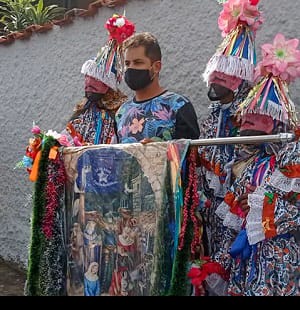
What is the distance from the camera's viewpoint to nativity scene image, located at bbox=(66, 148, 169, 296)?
269 centimetres

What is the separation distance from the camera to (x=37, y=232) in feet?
9.75

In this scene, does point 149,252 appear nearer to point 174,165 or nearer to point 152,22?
point 174,165

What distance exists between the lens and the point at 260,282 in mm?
2508

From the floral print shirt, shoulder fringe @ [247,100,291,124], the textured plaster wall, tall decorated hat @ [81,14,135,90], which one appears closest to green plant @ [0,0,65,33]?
the textured plaster wall

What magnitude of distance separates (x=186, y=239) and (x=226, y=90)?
0.89 meters

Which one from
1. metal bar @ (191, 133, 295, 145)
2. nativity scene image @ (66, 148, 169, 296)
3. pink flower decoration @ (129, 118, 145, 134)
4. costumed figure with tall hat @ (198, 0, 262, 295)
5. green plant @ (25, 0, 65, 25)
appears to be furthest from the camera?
green plant @ (25, 0, 65, 25)

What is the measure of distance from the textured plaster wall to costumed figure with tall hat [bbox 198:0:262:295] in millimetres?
576

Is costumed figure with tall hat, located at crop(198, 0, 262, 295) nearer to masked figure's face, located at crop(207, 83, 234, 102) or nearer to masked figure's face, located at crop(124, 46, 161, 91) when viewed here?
masked figure's face, located at crop(207, 83, 234, 102)

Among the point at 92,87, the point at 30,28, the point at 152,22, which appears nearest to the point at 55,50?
the point at 30,28

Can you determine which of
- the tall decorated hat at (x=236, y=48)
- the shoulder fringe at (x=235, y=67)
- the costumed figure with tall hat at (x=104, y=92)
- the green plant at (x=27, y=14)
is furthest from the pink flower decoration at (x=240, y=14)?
the green plant at (x=27, y=14)

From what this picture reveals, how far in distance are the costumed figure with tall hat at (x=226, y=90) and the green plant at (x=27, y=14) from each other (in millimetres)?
3940

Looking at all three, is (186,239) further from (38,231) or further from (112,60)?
(112,60)

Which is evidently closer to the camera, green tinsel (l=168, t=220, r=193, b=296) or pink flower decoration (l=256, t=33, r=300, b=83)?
green tinsel (l=168, t=220, r=193, b=296)

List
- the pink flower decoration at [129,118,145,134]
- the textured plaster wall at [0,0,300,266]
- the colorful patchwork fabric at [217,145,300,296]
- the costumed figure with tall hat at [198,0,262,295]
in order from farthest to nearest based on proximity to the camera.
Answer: the textured plaster wall at [0,0,300,266], the pink flower decoration at [129,118,145,134], the costumed figure with tall hat at [198,0,262,295], the colorful patchwork fabric at [217,145,300,296]
